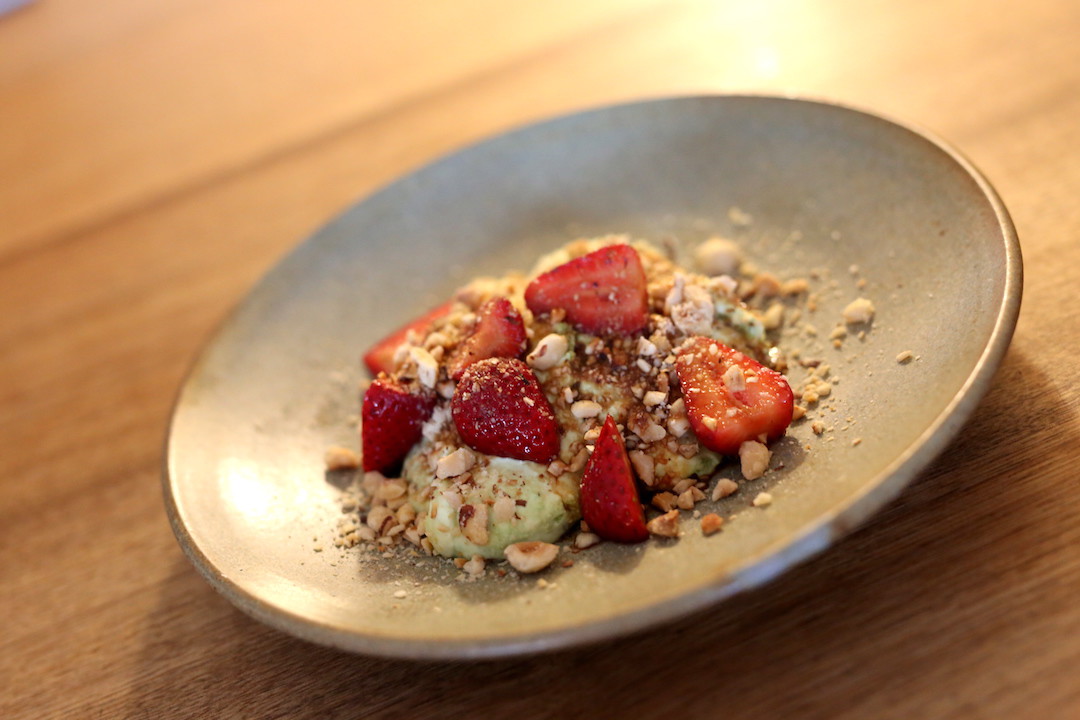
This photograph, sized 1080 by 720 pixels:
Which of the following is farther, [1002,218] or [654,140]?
[654,140]

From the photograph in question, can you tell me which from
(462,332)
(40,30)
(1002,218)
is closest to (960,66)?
(1002,218)

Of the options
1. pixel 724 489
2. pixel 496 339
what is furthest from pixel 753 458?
pixel 496 339

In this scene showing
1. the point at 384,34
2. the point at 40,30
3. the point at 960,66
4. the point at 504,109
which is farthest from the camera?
the point at 40,30

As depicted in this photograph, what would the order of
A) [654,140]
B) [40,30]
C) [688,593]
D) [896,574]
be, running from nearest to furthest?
[688,593], [896,574], [654,140], [40,30]

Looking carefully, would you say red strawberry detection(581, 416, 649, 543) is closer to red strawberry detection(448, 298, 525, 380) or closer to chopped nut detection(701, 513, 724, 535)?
chopped nut detection(701, 513, 724, 535)

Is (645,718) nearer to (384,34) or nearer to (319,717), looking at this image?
(319,717)

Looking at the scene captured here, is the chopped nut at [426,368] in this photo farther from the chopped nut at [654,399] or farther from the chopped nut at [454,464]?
the chopped nut at [654,399]

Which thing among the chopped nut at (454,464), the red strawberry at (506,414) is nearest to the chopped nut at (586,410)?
the red strawberry at (506,414)
